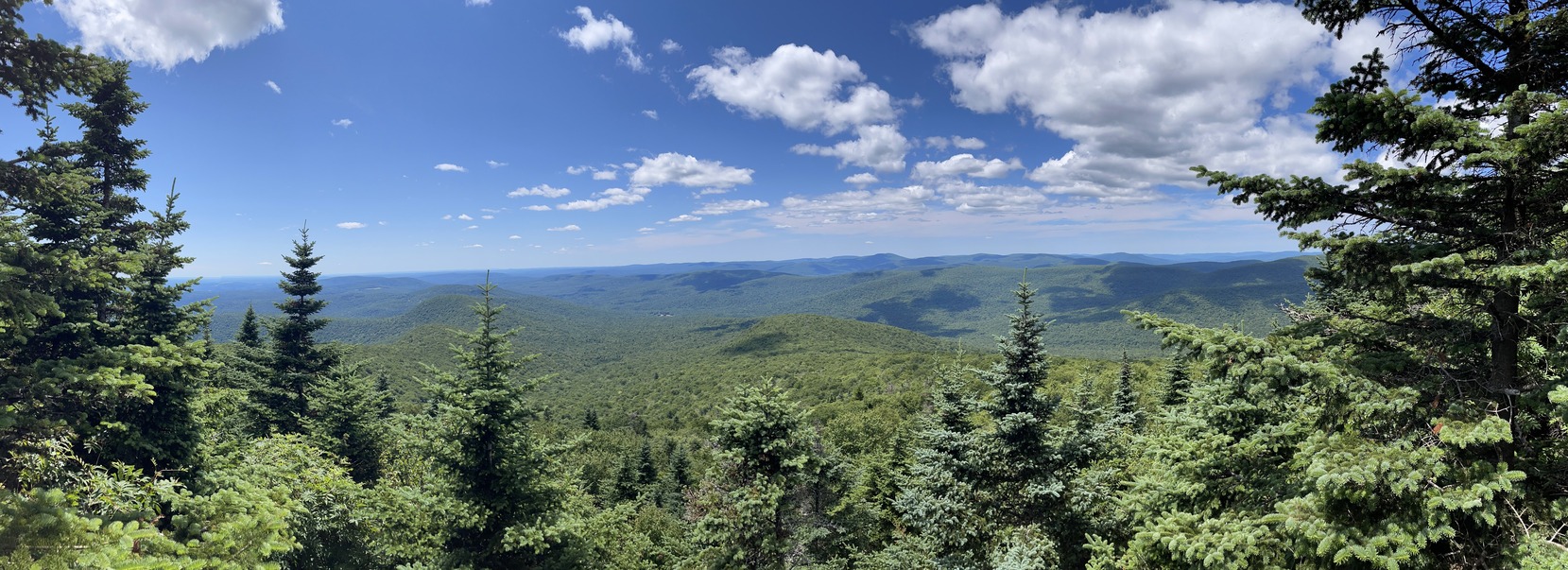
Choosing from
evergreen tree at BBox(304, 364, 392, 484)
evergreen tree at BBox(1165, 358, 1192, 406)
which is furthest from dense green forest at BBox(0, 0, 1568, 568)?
evergreen tree at BBox(1165, 358, 1192, 406)

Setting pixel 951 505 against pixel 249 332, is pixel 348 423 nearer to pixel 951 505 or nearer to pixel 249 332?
pixel 249 332

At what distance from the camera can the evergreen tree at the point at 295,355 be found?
2817 cm

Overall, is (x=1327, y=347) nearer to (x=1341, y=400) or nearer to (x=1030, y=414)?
(x=1341, y=400)


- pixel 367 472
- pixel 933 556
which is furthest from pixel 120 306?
pixel 933 556

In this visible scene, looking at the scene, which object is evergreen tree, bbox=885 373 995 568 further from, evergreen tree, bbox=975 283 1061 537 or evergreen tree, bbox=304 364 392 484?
evergreen tree, bbox=304 364 392 484

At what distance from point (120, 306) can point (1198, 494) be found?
29.7 m

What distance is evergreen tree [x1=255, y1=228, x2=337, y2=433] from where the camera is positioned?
28.2 meters

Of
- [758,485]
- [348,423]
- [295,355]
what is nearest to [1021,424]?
[758,485]

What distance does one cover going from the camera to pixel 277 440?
19.8 meters

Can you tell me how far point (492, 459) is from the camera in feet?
51.8

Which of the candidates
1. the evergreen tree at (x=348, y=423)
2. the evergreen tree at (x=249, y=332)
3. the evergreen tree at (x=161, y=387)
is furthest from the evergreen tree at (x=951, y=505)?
the evergreen tree at (x=249, y=332)

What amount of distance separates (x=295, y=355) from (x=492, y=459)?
23156 millimetres

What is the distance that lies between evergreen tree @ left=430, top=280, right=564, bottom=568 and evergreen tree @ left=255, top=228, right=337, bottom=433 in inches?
791

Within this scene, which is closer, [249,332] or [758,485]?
[758,485]
